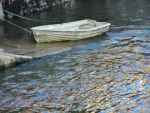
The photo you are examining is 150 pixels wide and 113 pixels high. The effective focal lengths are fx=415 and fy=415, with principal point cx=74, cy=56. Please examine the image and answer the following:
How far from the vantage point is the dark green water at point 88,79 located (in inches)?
729

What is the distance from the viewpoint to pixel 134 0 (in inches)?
2260

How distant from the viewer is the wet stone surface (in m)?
18.4

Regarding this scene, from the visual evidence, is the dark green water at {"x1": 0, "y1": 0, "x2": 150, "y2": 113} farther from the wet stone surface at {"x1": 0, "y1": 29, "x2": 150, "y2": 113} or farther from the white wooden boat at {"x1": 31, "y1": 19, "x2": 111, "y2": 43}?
the white wooden boat at {"x1": 31, "y1": 19, "x2": 111, "y2": 43}

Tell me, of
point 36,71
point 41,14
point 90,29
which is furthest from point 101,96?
point 41,14

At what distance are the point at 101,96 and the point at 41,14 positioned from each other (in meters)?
26.9

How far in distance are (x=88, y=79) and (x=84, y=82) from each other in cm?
49

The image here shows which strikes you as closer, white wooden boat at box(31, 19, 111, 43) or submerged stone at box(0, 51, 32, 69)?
submerged stone at box(0, 51, 32, 69)

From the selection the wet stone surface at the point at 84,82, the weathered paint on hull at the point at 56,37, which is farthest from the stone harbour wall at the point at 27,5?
the wet stone surface at the point at 84,82

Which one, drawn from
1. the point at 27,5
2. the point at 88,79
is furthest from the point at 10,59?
Result: the point at 27,5

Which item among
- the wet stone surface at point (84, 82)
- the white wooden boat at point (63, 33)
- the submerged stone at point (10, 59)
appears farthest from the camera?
the white wooden boat at point (63, 33)

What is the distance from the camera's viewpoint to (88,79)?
21938 millimetres

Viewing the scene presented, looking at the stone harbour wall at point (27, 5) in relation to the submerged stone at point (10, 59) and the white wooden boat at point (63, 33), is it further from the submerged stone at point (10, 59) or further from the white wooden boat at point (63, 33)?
the submerged stone at point (10, 59)

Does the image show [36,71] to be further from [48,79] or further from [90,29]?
[90,29]

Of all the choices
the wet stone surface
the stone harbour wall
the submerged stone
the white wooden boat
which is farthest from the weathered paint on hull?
the stone harbour wall
